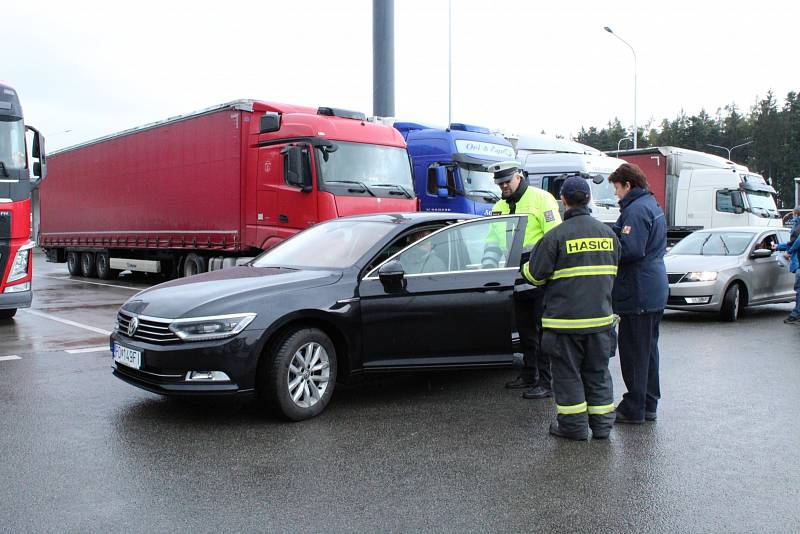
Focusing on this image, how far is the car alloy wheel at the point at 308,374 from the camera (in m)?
5.41

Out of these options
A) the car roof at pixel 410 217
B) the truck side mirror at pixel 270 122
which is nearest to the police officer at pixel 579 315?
the car roof at pixel 410 217

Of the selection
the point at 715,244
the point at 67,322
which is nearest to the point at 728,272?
the point at 715,244

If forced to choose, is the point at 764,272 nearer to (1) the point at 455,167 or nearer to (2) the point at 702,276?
(2) the point at 702,276

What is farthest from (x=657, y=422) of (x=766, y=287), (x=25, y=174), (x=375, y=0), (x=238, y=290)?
(x=375, y=0)

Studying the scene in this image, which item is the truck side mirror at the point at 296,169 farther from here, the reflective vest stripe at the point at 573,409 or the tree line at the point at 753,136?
the tree line at the point at 753,136

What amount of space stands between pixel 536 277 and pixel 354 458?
1683 mm

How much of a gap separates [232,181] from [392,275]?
28.9 ft

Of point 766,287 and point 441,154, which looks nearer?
point 766,287

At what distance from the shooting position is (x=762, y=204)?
21469 millimetres

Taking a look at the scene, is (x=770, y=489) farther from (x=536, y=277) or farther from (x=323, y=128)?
(x=323, y=128)

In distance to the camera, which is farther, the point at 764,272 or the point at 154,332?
the point at 764,272

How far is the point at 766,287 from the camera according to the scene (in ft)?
38.6

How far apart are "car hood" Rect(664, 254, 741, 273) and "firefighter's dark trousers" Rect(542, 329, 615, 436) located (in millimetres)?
6649

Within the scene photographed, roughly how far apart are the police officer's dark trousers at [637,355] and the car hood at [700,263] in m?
6.12
